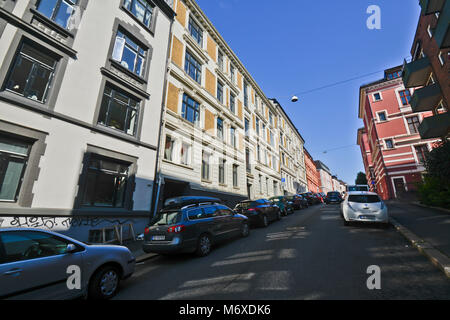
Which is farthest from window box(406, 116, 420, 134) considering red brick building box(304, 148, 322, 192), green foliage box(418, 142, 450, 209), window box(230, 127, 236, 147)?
red brick building box(304, 148, 322, 192)

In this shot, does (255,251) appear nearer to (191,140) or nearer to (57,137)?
(57,137)

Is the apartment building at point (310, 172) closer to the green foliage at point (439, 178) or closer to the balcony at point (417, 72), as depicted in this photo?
the balcony at point (417, 72)

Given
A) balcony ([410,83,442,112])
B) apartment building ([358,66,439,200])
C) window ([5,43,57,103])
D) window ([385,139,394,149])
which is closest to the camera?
window ([5,43,57,103])

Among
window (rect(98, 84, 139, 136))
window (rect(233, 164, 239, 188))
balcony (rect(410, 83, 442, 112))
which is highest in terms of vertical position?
balcony (rect(410, 83, 442, 112))

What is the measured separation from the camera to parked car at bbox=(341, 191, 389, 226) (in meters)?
8.40

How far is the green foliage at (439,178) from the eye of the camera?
1079 cm

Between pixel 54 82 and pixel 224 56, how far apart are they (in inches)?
641

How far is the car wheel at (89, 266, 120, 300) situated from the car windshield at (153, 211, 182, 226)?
7.27 feet

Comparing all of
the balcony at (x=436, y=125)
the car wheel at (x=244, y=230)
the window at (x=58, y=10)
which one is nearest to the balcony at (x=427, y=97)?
the balcony at (x=436, y=125)

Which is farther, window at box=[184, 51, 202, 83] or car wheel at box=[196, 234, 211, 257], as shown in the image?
window at box=[184, 51, 202, 83]

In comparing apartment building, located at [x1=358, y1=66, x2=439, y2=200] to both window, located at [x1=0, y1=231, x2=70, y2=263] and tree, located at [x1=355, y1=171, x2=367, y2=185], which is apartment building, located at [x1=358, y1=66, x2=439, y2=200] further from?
tree, located at [x1=355, y1=171, x2=367, y2=185]

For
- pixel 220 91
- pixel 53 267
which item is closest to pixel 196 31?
pixel 220 91

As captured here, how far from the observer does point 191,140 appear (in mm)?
13844
